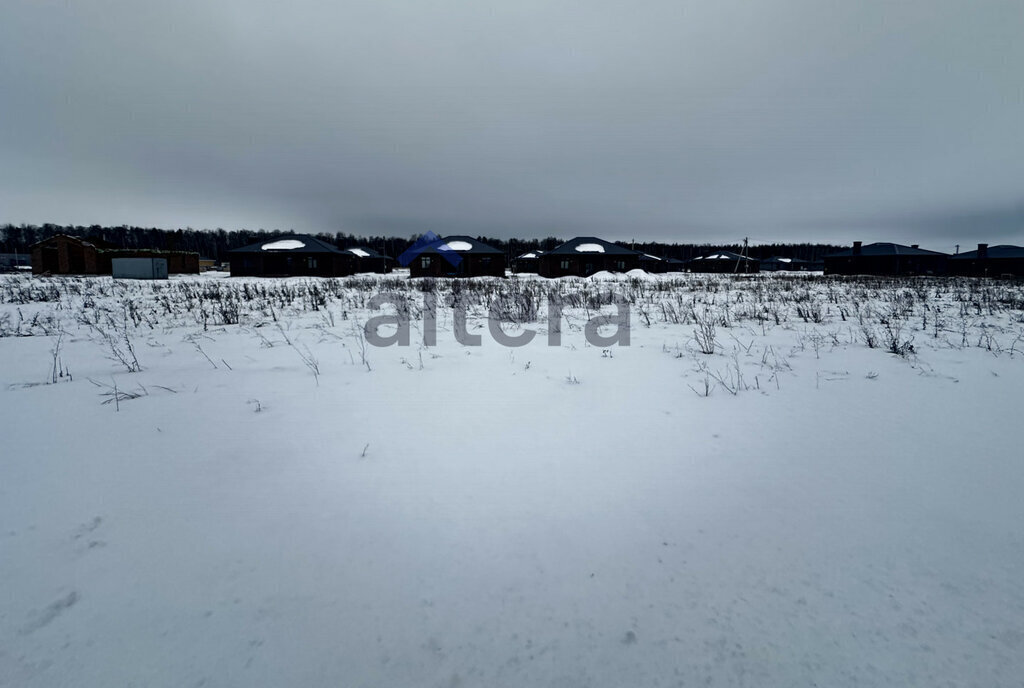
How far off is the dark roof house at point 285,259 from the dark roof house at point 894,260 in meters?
61.9

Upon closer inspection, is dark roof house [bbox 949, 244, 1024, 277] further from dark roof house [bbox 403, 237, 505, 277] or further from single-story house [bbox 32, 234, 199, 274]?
single-story house [bbox 32, 234, 199, 274]

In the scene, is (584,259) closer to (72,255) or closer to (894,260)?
(894,260)

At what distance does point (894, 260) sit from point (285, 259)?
6716 cm

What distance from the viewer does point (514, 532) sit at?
78.2 inches

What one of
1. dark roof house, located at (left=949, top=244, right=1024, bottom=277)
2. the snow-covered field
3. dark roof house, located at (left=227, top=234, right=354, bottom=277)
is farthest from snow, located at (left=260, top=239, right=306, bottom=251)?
dark roof house, located at (left=949, top=244, right=1024, bottom=277)

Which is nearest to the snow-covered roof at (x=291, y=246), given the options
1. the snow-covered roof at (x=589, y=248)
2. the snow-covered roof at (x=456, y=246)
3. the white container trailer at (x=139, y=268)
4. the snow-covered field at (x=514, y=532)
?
the white container trailer at (x=139, y=268)

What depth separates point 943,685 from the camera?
4.20 feet

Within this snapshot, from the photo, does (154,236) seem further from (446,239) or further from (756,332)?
(756,332)

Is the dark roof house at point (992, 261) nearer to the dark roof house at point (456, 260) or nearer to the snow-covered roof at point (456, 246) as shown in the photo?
the dark roof house at point (456, 260)

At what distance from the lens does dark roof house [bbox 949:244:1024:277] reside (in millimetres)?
47438

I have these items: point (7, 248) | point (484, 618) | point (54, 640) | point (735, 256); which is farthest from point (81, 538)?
point (7, 248)

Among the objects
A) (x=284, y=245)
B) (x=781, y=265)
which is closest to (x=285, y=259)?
(x=284, y=245)

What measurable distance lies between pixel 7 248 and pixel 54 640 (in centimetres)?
11424

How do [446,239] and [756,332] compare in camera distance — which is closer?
[756,332]
